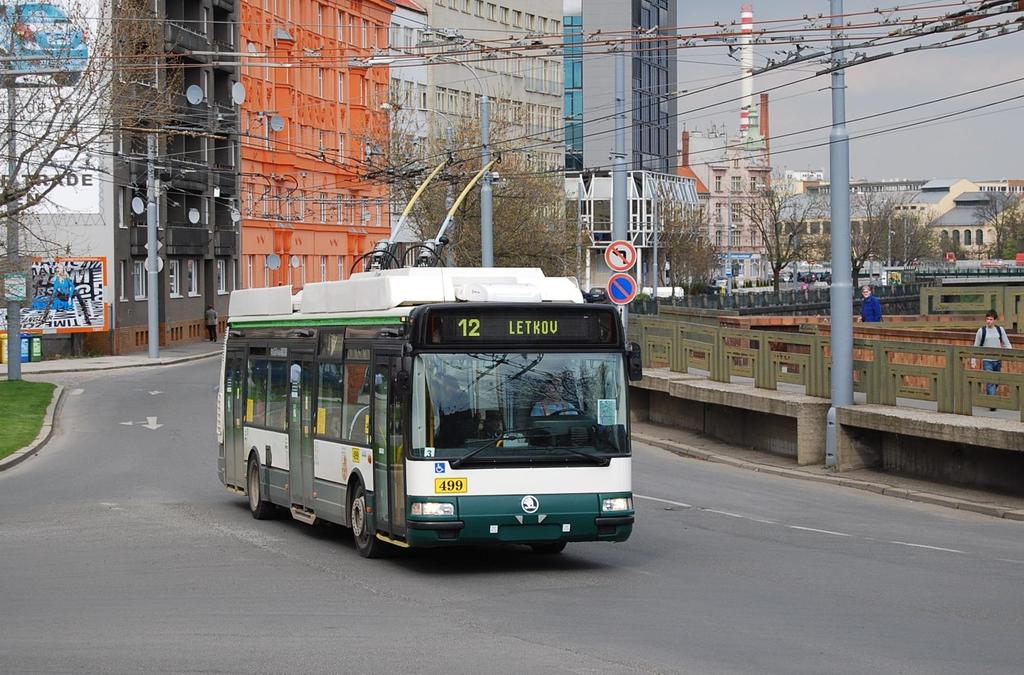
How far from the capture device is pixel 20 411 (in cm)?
3612

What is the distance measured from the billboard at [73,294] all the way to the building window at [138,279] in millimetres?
3352

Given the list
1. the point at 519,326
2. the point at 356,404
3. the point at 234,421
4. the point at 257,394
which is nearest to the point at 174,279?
the point at 234,421

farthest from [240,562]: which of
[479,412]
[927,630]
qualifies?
[927,630]

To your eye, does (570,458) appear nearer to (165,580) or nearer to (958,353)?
(165,580)

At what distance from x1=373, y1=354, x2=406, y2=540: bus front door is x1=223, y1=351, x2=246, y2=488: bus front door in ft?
17.7

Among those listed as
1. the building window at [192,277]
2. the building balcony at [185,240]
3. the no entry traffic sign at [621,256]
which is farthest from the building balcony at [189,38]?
the no entry traffic sign at [621,256]

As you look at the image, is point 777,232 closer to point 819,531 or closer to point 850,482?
point 850,482

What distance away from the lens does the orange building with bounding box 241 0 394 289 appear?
7269 cm

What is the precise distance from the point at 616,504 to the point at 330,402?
A: 3474 millimetres

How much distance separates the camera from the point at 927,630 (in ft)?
36.4

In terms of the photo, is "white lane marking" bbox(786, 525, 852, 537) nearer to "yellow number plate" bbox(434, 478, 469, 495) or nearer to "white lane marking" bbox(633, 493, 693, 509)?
"white lane marking" bbox(633, 493, 693, 509)

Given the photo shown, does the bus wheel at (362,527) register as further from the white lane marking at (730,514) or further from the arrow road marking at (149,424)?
the arrow road marking at (149,424)

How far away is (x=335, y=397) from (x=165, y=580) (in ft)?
9.45

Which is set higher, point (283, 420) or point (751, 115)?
point (751, 115)
